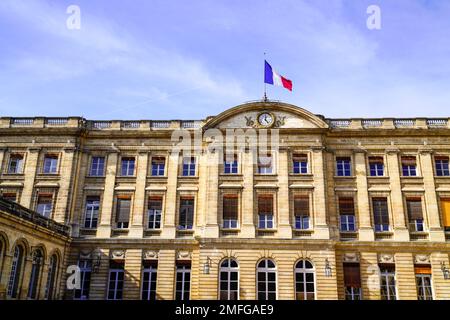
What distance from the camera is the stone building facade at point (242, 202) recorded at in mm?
25875

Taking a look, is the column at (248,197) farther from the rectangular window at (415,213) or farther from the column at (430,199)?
the column at (430,199)

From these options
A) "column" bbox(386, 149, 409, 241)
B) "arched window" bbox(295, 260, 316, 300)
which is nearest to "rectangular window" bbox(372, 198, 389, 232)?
"column" bbox(386, 149, 409, 241)

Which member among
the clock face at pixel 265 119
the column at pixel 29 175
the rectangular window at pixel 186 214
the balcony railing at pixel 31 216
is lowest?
the balcony railing at pixel 31 216

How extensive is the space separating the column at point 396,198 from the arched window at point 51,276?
1948 cm

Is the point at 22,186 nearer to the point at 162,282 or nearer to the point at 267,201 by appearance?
the point at 162,282

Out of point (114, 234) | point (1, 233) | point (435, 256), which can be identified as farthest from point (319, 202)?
point (1, 233)

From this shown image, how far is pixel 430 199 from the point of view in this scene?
27250mm

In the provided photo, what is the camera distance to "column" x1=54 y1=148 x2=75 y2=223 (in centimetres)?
2767

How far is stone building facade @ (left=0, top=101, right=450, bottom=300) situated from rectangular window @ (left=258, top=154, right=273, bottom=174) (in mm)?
63

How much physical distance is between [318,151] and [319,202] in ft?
10.6

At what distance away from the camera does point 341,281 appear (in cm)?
2591

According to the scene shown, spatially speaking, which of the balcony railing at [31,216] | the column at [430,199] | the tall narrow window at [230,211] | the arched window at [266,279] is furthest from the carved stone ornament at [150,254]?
the column at [430,199]

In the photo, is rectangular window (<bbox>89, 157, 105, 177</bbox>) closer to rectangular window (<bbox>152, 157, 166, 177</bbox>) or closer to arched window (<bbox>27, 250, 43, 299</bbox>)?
rectangular window (<bbox>152, 157, 166, 177</bbox>)

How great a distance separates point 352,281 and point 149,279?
38.1ft
